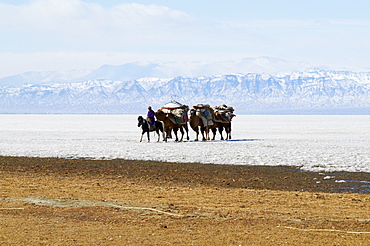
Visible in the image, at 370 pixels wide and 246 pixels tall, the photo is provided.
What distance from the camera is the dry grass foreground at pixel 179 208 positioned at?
365 inches

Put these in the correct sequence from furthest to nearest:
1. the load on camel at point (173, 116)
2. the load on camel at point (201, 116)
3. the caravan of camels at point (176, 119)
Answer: the load on camel at point (201, 116) → the load on camel at point (173, 116) → the caravan of camels at point (176, 119)

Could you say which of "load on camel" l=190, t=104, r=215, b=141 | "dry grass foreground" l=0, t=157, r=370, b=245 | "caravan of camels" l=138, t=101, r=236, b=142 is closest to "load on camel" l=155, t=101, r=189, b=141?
"caravan of camels" l=138, t=101, r=236, b=142

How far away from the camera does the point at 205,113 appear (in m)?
35.4

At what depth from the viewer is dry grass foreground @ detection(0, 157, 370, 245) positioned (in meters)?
9.27

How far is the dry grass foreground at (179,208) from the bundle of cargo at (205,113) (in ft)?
50.7

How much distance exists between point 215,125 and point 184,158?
13120 mm

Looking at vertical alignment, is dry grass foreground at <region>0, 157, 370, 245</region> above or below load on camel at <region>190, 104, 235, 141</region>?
below

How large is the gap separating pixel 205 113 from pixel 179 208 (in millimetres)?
23605

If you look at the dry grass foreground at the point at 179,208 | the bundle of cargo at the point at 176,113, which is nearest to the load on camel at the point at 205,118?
the bundle of cargo at the point at 176,113

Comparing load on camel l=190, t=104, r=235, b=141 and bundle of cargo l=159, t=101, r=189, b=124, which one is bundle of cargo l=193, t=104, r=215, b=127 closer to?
load on camel l=190, t=104, r=235, b=141

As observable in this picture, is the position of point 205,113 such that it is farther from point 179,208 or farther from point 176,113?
point 179,208

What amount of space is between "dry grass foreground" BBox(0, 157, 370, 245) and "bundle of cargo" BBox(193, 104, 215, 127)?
50.7ft

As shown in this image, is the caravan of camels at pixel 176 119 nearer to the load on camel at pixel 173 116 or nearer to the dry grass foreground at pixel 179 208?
the load on camel at pixel 173 116

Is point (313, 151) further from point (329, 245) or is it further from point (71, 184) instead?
point (329, 245)
